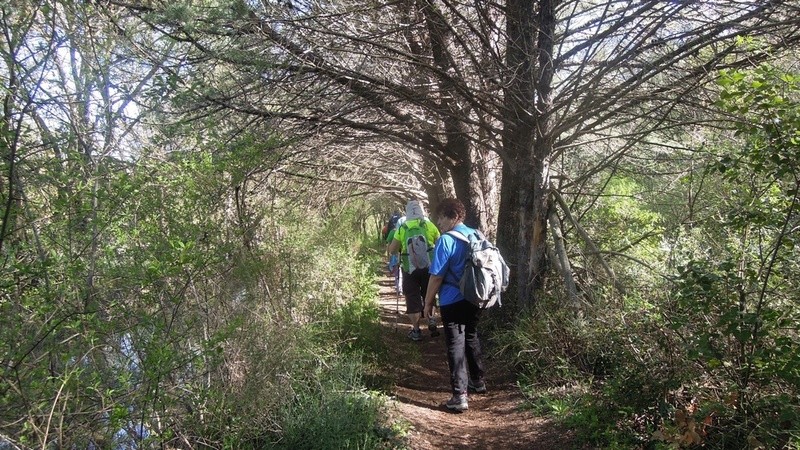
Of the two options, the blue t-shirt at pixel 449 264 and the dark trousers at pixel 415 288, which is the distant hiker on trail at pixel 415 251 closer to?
the dark trousers at pixel 415 288

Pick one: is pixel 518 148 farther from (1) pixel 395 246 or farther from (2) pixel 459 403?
(2) pixel 459 403

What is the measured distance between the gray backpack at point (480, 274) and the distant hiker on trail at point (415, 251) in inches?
89.2

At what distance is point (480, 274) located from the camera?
5121 mm

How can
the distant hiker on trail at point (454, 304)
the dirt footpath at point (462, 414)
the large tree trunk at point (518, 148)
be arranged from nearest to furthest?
the dirt footpath at point (462, 414)
the distant hiker on trail at point (454, 304)
the large tree trunk at point (518, 148)

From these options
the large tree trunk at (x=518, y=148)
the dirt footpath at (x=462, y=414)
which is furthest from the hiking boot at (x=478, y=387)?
the large tree trunk at (x=518, y=148)

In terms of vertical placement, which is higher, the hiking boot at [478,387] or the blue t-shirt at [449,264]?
the blue t-shirt at [449,264]

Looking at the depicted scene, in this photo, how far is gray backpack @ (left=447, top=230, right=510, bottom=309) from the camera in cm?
510

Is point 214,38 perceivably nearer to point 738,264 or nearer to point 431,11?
point 431,11

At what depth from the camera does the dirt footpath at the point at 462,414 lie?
4.69 m

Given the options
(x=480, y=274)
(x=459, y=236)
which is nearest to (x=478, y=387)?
(x=480, y=274)

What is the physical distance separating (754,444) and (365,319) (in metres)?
5.58

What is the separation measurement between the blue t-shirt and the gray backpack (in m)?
0.06

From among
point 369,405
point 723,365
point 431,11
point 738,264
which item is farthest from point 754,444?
point 431,11

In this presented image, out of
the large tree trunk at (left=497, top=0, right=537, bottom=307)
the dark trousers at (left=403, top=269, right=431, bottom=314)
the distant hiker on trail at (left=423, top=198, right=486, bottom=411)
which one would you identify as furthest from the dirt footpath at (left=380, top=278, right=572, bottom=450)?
the large tree trunk at (left=497, top=0, right=537, bottom=307)
